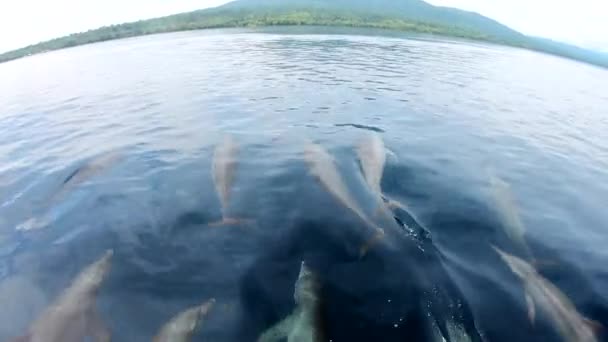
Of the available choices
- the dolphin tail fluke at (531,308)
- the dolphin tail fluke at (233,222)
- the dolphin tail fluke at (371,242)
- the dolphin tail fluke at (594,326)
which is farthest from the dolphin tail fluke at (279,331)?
the dolphin tail fluke at (594,326)

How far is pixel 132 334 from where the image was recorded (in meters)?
8.33

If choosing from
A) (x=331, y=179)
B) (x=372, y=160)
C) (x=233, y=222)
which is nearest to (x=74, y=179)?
(x=233, y=222)

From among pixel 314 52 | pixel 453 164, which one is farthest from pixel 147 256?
pixel 314 52

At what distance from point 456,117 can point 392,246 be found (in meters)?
15.5

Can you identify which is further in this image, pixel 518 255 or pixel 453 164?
pixel 453 164

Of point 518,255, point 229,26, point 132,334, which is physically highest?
point 229,26

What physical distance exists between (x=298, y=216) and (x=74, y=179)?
8711 mm

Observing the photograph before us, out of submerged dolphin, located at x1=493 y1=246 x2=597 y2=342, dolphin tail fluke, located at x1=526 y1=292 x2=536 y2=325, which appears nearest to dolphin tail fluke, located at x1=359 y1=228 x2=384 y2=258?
submerged dolphin, located at x1=493 y1=246 x2=597 y2=342

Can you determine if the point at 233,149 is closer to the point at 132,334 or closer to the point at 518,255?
the point at 132,334

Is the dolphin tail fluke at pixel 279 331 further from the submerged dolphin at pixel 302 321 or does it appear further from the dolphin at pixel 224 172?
the dolphin at pixel 224 172

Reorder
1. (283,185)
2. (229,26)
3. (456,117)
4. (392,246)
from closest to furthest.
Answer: (392,246)
(283,185)
(456,117)
(229,26)

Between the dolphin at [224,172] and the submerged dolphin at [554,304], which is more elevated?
the dolphin at [224,172]

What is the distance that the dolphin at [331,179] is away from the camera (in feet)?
36.3

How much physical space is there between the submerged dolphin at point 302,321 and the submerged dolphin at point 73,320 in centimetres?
349
